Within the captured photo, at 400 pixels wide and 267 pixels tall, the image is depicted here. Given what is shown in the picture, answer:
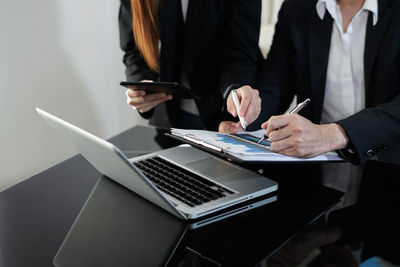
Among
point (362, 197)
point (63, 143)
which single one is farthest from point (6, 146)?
point (362, 197)

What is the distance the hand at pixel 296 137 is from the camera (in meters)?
0.85

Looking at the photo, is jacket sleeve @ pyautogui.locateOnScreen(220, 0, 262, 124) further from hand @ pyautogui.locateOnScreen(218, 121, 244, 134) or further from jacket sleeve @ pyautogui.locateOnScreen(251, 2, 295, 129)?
hand @ pyautogui.locateOnScreen(218, 121, 244, 134)

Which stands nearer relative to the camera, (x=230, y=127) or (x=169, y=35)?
(x=230, y=127)

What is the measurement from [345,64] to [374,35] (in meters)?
0.13

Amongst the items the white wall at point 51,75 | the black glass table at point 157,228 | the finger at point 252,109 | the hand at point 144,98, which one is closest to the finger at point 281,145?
the black glass table at point 157,228

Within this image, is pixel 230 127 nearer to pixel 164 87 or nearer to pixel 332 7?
pixel 164 87

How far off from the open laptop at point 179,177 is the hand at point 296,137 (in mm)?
90

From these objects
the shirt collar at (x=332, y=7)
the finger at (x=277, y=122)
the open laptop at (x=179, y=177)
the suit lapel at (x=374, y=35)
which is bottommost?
the open laptop at (x=179, y=177)

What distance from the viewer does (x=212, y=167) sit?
926 mm

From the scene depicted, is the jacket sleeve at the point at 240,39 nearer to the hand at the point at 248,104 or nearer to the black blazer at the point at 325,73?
the black blazer at the point at 325,73

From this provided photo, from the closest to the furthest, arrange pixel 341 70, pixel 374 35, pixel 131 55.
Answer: pixel 374 35
pixel 341 70
pixel 131 55

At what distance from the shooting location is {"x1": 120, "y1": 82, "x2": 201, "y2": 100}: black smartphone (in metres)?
1.07

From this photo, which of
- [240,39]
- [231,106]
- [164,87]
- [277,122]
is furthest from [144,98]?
[277,122]

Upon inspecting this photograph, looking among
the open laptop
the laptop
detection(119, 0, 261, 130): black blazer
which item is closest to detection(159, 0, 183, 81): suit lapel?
detection(119, 0, 261, 130): black blazer
